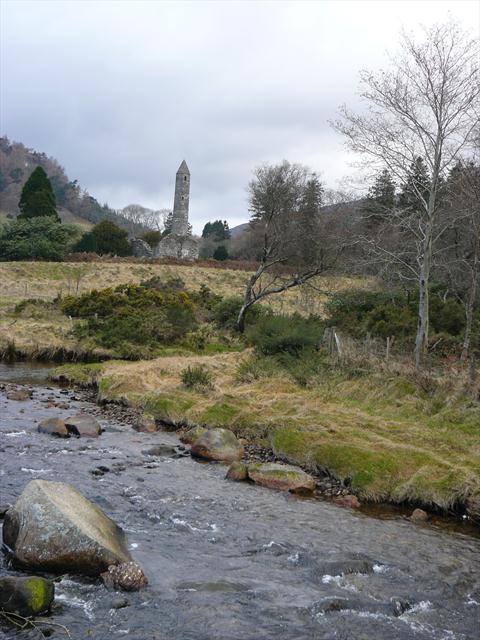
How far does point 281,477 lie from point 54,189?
→ 129246 millimetres

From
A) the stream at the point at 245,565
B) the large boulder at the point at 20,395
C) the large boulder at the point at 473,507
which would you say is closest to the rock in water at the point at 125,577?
the stream at the point at 245,565

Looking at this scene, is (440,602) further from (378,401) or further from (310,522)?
(378,401)

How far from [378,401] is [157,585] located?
30.6ft

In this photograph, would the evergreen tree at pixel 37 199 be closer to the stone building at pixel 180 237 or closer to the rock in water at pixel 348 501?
the stone building at pixel 180 237

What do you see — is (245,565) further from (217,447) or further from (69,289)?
(69,289)

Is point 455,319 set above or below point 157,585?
above

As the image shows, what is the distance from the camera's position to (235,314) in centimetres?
3434

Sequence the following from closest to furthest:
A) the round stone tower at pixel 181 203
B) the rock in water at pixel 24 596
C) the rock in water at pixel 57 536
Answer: the rock in water at pixel 24 596
the rock in water at pixel 57 536
the round stone tower at pixel 181 203

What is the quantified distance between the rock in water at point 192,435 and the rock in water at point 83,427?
6.72 feet

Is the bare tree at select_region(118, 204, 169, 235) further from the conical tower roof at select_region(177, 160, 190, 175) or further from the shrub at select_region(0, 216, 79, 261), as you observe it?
the shrub at select_region(0, 216, 79, 261)

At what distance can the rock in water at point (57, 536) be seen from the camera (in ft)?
21.9

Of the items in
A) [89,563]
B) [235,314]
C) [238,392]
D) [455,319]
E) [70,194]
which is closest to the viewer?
[89,563]

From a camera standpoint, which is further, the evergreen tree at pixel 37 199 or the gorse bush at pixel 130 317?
the evergreen tree at pixel 37 199

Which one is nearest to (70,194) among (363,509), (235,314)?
(235,314)
